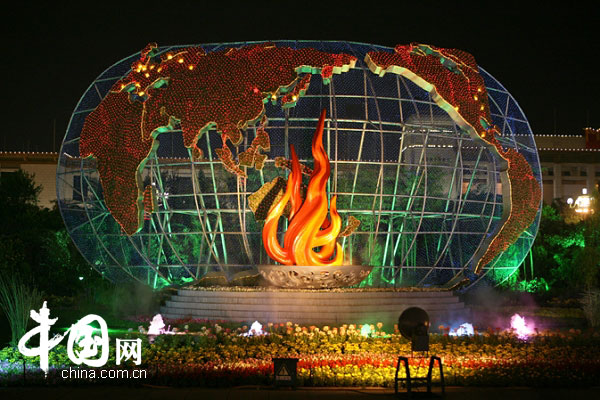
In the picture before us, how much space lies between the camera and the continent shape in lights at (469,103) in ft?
72.6

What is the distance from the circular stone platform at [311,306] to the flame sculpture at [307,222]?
110 cm

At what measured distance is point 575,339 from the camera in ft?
54.6

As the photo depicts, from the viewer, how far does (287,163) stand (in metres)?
22.8

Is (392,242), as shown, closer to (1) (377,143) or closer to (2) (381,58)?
(1) (377,143)

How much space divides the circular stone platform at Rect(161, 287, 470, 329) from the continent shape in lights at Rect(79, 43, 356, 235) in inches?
118

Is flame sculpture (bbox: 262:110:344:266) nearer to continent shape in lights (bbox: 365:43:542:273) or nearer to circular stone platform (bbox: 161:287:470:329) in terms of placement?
circular stone platform (bbox: 161:287:470:329)

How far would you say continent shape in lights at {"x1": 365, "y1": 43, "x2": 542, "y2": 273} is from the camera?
22141mm

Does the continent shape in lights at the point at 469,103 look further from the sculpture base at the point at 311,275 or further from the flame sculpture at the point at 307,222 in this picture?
the sculpture base at the point at 311,275

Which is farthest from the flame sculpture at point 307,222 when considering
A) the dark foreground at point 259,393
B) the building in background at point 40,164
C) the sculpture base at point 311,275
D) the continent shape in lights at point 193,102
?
the building in background at point 40,164

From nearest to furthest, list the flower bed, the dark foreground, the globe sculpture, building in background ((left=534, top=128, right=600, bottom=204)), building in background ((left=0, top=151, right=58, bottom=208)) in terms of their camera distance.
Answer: the dark foreground → the flower bed → the globe sculpture → building in background ((left=0, top=151, right=58, bottom=208)) → building in background ((left=534, top=128, right=600, bottom=204))

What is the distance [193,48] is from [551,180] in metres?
51.7

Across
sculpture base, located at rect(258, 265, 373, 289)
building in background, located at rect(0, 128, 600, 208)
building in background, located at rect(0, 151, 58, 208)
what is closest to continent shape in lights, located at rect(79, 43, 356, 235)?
sculpture base, located at rect(258, 265, 373, 289)

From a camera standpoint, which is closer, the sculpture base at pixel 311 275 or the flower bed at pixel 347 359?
the flower bed at pixel 347 359

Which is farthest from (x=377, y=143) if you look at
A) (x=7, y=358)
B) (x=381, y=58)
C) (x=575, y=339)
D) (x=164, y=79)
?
(x=7, y=358)
